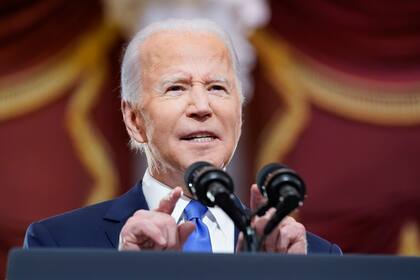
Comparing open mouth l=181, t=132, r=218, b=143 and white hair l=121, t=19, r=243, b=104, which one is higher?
white hair l=121, t=19, r=243, b=104

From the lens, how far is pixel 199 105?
2600 millimetres

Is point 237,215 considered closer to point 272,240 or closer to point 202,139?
point 272,240

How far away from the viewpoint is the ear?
8.97 feet

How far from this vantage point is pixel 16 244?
444cm

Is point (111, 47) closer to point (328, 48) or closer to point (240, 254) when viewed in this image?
point (328, 48)

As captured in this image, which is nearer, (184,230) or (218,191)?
(218,191)

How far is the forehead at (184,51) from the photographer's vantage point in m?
2.65

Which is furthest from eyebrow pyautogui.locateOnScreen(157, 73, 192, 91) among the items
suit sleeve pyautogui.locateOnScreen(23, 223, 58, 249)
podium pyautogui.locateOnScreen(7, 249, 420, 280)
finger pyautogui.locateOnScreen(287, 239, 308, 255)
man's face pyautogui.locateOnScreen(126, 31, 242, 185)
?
podium pyautogui.locateOnScreen(7, 249, 420, 280)

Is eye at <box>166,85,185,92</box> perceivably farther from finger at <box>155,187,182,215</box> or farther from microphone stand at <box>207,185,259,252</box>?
microphone stand at <box>207,185,259,252</box>

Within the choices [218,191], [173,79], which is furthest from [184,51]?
[218,191]

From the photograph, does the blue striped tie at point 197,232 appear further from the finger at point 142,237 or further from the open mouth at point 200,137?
the finger at point 142,237

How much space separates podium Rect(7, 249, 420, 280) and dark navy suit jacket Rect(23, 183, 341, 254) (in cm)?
60

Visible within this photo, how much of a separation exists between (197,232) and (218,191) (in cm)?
50

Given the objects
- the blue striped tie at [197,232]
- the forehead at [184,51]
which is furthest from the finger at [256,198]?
the forehead at [184,51]
